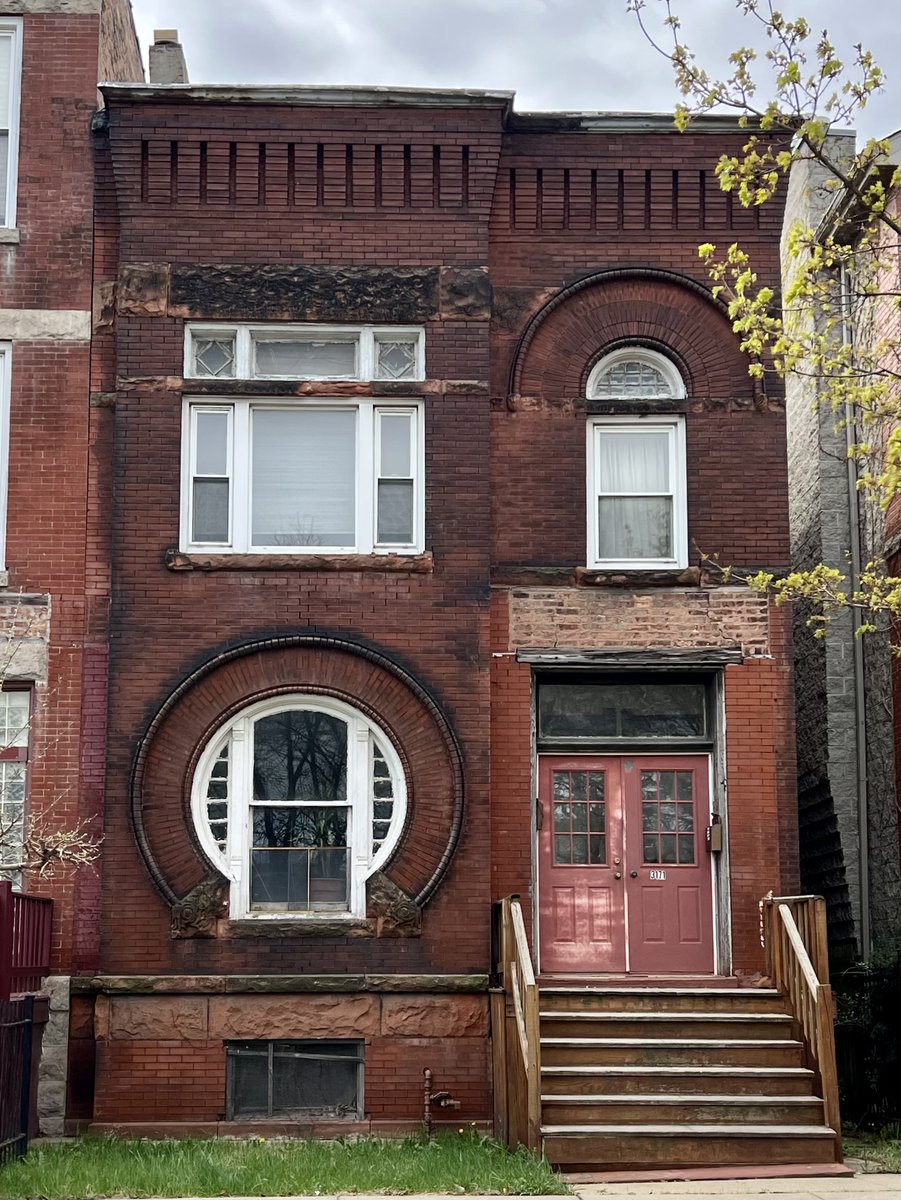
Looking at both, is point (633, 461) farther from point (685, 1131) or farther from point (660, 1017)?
point (685, 1131)

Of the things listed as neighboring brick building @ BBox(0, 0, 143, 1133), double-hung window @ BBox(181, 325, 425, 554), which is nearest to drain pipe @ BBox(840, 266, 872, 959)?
double-hung window @ BBox(181, 325, 425, 554)

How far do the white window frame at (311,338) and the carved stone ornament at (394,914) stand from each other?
185 inches

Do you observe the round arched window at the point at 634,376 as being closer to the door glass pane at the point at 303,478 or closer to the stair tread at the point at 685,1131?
the door glass pane at the point at 303,478

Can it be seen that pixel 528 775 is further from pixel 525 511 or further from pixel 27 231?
pixel 27 231

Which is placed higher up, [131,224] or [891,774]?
[131,224]

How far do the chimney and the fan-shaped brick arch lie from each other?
197 inches

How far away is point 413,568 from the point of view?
1457cm

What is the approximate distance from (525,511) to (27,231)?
537 centimetres

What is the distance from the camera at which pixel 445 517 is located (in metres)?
14.7

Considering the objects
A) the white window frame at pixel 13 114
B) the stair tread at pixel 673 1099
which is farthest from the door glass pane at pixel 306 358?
the stair tread at pixel 673 1099

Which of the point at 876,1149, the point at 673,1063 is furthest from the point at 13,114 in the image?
the point at 876,1149

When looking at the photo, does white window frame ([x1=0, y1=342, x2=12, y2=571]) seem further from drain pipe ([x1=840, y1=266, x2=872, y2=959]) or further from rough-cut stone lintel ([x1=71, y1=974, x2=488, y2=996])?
drain pipe ([x1=840, y1=266, x2=872, y2=959])

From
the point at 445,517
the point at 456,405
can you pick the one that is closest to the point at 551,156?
the point at 456,405

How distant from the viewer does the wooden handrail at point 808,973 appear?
12.5 m
